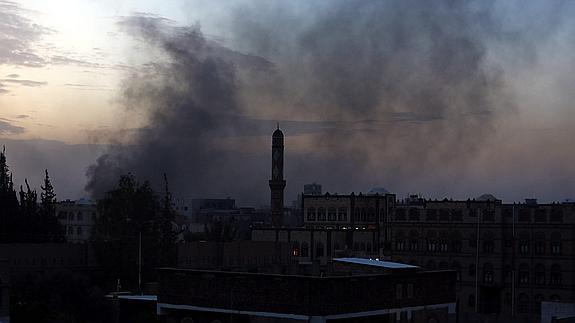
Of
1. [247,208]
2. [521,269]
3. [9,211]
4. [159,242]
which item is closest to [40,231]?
[9,211]

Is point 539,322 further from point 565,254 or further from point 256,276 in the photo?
point 256,276

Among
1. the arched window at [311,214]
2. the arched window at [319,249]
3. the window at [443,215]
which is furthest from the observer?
the arched window at [311,214]

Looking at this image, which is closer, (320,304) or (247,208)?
(320,304)

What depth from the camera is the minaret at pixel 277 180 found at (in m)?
90.9

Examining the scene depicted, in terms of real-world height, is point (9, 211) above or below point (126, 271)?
above

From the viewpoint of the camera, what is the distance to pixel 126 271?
6381 cm

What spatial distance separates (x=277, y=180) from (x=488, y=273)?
31.4m

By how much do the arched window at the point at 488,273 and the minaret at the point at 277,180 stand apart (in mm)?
25691

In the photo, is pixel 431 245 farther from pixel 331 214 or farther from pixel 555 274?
pixel 331 214

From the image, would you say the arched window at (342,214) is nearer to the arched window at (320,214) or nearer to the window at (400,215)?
the arched window at (320,214)

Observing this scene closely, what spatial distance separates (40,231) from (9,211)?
2888 millimetres

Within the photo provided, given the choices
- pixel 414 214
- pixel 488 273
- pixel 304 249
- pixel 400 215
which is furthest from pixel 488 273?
pixel 304 249

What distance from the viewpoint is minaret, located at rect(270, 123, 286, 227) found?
9094cm

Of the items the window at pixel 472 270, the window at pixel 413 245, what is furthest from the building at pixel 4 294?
the window at pixel 413 245
